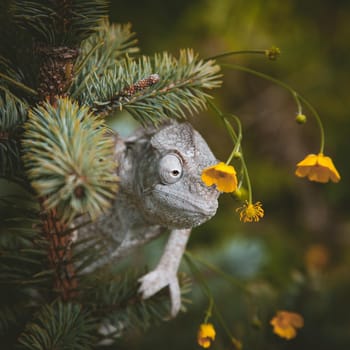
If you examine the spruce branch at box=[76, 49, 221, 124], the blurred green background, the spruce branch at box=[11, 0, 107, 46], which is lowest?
the blurred green background

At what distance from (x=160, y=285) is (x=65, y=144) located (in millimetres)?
336

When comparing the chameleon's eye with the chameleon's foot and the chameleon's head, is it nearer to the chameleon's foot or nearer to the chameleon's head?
the chameleon's head

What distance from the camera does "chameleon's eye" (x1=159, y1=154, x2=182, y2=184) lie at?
0.69 m

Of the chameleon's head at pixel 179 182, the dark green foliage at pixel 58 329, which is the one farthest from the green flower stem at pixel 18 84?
the dark green foliage at pixel 58 329

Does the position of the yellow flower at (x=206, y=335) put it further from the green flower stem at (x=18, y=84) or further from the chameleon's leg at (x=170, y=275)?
the green flower stem at (x=18, y=84)

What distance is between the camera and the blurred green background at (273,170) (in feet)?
3.68

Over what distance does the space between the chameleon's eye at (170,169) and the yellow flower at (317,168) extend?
0.49 ft

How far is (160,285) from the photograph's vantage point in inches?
31.6

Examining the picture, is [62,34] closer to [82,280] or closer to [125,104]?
[125,104]

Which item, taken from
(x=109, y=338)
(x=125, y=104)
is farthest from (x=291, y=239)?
(x=125, y=104)

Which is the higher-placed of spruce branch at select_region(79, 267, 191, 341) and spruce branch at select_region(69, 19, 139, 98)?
spruce branch at select_region(69, 19, 139, 98)

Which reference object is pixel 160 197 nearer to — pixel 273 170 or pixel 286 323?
pixel 286 323

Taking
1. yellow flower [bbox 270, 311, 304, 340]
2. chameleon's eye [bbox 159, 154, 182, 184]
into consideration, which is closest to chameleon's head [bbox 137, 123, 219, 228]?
chameleon's eye [bbox 159, 154, 182, 184]

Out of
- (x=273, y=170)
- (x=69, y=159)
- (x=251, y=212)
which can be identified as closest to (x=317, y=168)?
(x=251, y=212)
